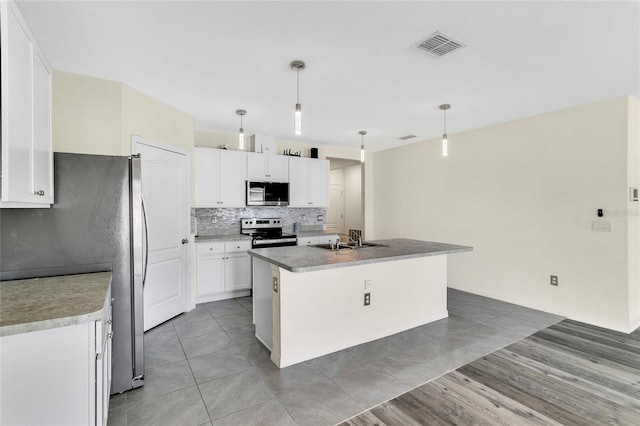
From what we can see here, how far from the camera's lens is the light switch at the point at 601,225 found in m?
3.41

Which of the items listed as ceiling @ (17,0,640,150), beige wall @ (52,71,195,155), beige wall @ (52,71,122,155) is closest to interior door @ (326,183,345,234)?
ceiling @ (17,0,640,150)

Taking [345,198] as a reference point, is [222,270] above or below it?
below

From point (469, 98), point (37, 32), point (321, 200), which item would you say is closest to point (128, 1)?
point (37, 32)

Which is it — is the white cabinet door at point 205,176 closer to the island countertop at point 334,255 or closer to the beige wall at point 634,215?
the island countertop at point 334,255

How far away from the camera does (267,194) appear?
5.01 m

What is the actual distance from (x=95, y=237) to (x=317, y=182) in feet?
12.9

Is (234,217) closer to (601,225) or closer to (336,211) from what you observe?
(336,211)

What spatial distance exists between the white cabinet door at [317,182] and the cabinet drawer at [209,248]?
6.05 ft

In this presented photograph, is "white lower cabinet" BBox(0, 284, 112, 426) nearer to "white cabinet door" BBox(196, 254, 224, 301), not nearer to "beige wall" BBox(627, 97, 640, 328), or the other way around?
"white cabinet door" BBox(196, 254, 224, 301)

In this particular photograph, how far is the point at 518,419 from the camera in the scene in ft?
6.43

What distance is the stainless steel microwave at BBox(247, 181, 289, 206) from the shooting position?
4875 millimetres

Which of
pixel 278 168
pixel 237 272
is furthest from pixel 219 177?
pixel 237 272

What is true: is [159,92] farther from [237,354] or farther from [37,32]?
[237,354]

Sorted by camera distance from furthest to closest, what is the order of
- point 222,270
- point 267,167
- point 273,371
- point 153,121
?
point 267,167
point 222,270
point 153,121
point 273,371
